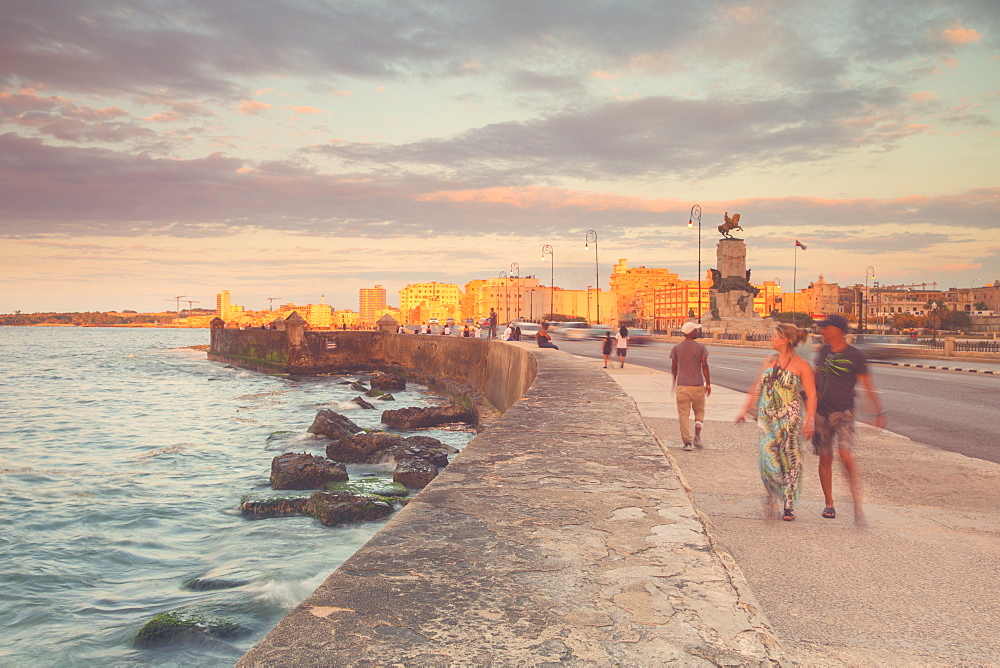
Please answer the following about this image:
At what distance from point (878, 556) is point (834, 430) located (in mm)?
1380

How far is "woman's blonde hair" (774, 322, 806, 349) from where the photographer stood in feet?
19.1

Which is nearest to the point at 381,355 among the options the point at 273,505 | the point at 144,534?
the point at 273,505

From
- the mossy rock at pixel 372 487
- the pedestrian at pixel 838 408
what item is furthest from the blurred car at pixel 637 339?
the pedestrian at pixel 838 408

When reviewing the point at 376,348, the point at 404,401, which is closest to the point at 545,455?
the point at 404,401

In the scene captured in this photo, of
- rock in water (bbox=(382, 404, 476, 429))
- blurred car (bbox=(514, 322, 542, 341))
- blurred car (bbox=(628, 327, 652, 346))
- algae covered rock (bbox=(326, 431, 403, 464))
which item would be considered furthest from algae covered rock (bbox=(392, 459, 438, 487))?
blurred car (bbox=(514, 322, 542, 341))

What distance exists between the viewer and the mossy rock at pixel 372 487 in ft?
40.2

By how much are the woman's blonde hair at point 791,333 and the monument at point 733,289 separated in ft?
161

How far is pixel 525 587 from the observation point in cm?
271

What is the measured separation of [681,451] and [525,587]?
6.70 m

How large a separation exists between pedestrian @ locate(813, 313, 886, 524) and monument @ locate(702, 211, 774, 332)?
4865 cm

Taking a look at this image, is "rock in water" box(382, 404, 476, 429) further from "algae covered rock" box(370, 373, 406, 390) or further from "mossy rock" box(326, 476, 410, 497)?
"algae covered rock" box(370, 373, 406, 390)

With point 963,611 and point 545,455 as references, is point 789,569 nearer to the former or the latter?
point 963,611

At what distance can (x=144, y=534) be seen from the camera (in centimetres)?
1172

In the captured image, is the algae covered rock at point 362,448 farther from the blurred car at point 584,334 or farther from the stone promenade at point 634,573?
the blurred car at point 584,334
